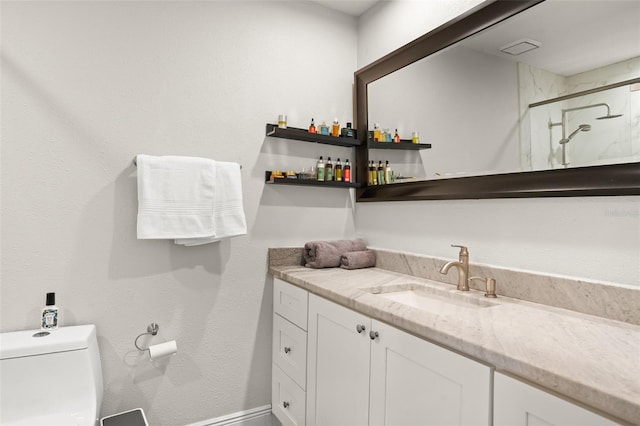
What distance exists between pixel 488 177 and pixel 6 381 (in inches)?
76.0

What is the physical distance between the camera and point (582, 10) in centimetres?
123

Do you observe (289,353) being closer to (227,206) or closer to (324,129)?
(227,206)

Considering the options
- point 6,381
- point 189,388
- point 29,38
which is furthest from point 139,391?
point 29,38

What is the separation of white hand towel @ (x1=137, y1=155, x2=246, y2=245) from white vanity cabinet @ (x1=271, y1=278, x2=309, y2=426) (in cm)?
41

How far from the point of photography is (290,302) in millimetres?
1837

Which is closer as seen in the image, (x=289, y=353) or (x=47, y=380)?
(x=47, y=380)

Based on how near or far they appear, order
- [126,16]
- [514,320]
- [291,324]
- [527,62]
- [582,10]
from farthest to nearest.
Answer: [291,324] → [126,16] → [527,62] → [582,10] → [514,320]

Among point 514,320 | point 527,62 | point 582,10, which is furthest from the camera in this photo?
point 527,62

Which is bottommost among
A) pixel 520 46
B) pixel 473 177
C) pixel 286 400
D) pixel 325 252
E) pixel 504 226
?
pixel 286 400

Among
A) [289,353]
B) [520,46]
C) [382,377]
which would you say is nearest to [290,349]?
[289,353]

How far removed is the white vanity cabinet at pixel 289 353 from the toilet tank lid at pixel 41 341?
0.84 meters

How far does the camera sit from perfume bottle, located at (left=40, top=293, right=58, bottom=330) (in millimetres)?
1476

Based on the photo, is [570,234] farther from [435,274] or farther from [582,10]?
[582,10]

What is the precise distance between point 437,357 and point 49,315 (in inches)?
57.6
